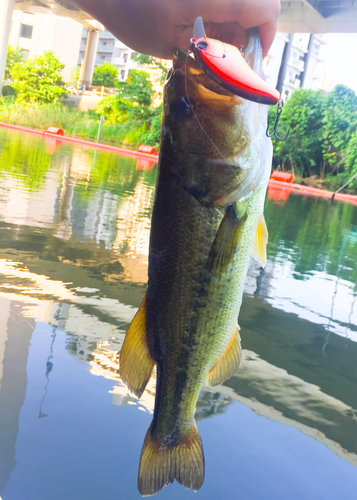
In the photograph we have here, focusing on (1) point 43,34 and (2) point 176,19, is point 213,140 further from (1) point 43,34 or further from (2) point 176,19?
(1) point 43,34

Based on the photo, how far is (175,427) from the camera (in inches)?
51.6

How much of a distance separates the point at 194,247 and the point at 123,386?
163cm

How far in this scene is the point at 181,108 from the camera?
107 cm

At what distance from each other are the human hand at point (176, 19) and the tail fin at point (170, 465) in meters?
0.92

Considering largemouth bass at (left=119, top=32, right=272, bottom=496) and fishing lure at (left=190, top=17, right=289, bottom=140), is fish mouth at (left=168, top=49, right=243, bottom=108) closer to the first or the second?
largemouth bass at (left=119, top=32, right=272, bottom=496)

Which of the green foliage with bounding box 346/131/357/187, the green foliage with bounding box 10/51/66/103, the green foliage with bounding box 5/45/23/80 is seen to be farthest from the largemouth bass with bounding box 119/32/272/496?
the green foliage with bounding box 5/45/23/80

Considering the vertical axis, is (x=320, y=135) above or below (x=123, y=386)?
above

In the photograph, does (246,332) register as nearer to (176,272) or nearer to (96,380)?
(96,380)

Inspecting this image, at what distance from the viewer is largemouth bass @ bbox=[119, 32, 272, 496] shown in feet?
3.49

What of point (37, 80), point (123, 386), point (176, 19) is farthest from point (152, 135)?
point (176, 19)

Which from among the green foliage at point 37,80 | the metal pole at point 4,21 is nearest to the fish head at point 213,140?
the metal pole at point 4,21

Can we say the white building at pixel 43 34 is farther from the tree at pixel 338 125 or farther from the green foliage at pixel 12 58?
the tree at pixel 338 125

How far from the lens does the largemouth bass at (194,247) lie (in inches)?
41.8

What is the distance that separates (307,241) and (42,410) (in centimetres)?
644
